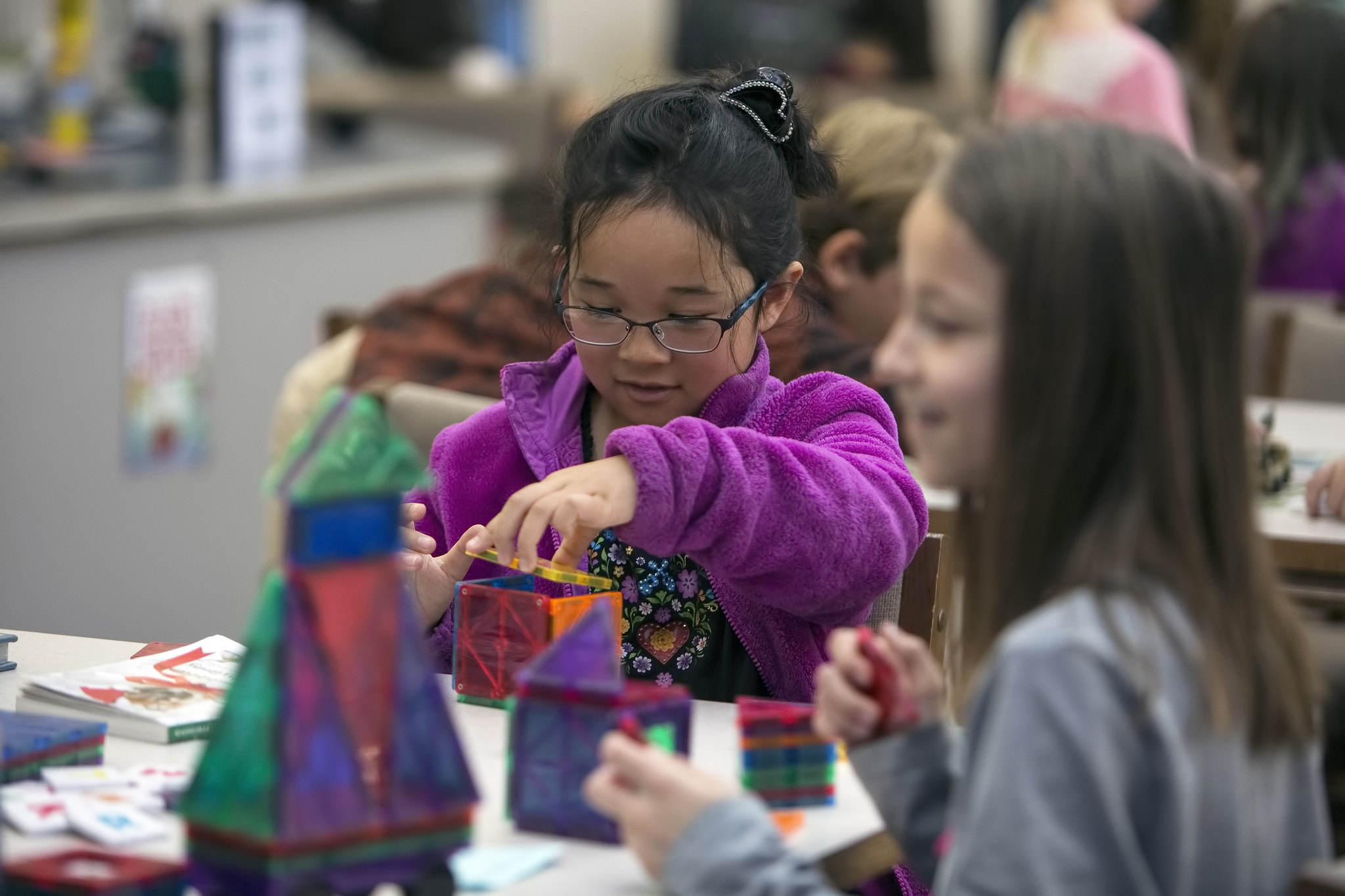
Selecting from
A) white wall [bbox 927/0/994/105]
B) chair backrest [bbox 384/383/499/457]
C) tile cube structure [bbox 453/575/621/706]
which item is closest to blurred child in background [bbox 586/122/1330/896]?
tile cube structure [bbox 453/575/621/706]

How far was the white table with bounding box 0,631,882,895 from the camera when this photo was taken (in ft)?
3.61

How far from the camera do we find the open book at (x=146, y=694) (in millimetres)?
1322

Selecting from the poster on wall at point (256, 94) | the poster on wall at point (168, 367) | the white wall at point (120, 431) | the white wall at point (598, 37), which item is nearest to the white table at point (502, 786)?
the white wall at point (120, 431)

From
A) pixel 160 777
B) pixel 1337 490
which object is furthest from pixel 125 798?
pixel 1337 490

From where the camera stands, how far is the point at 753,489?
4.83ft

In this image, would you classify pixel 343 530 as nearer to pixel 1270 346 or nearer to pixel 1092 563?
pixel 1092 563

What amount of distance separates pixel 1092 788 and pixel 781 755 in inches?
13.3

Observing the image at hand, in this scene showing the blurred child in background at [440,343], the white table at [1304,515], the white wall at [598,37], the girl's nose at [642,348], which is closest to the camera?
the girl's nose at [642,348]

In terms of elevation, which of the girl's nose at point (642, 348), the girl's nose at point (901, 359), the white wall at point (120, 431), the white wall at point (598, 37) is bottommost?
the white wall at point (120, 431)

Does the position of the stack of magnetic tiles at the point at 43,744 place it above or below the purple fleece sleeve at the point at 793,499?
below

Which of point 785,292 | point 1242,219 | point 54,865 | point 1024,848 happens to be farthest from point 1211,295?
point 785,292

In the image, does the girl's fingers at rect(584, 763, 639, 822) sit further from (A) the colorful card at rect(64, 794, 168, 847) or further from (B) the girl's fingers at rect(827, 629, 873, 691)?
(A) the colorful card at rect(64, 794, 168, 847)

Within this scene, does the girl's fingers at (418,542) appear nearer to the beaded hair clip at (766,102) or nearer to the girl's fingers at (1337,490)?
the beaded hair clip at (766,102)

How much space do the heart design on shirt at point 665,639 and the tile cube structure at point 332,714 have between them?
681 millimetres
